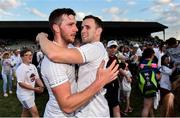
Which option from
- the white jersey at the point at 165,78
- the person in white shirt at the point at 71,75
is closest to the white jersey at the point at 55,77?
the person in white shirt at the point at 71,75

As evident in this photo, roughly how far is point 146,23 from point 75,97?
5061 centimetres

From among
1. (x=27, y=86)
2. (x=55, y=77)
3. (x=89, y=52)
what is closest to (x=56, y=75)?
(x=55, y=77)

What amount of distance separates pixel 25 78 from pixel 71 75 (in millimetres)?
4283

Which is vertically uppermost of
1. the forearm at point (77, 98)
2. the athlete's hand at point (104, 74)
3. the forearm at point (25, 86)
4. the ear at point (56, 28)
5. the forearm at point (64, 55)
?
the ear at point (56, 28)

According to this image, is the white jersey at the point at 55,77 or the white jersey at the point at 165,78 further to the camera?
the white jersey at the point at 165,78

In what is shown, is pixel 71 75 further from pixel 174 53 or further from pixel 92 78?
pixel 174 53

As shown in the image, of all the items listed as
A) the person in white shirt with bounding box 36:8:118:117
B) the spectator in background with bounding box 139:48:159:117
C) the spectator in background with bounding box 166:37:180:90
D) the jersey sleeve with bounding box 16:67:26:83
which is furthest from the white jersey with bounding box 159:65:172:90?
the person in white shirt with bounding box 36:8:118:117

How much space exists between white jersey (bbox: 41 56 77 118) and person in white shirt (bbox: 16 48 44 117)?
3.84 metres

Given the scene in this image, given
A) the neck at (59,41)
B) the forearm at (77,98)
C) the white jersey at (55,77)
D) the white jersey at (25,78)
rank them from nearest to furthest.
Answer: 1. the forearm at (77,98)
2. the white jersey at (55,77)
3. the neck at (59,41)
4. the white jersey at (25,78)

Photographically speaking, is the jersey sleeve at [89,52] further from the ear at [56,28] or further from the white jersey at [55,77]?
the ear at [56,28]

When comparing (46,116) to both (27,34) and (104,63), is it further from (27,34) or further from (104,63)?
(27,34)

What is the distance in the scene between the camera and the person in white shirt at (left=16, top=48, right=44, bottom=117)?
22.4 ft

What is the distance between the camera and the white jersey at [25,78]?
22.8 feet

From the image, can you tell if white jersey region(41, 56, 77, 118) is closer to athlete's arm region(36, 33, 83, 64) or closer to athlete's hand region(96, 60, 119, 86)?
athlete's arm region(36, 33, 83, 64)
